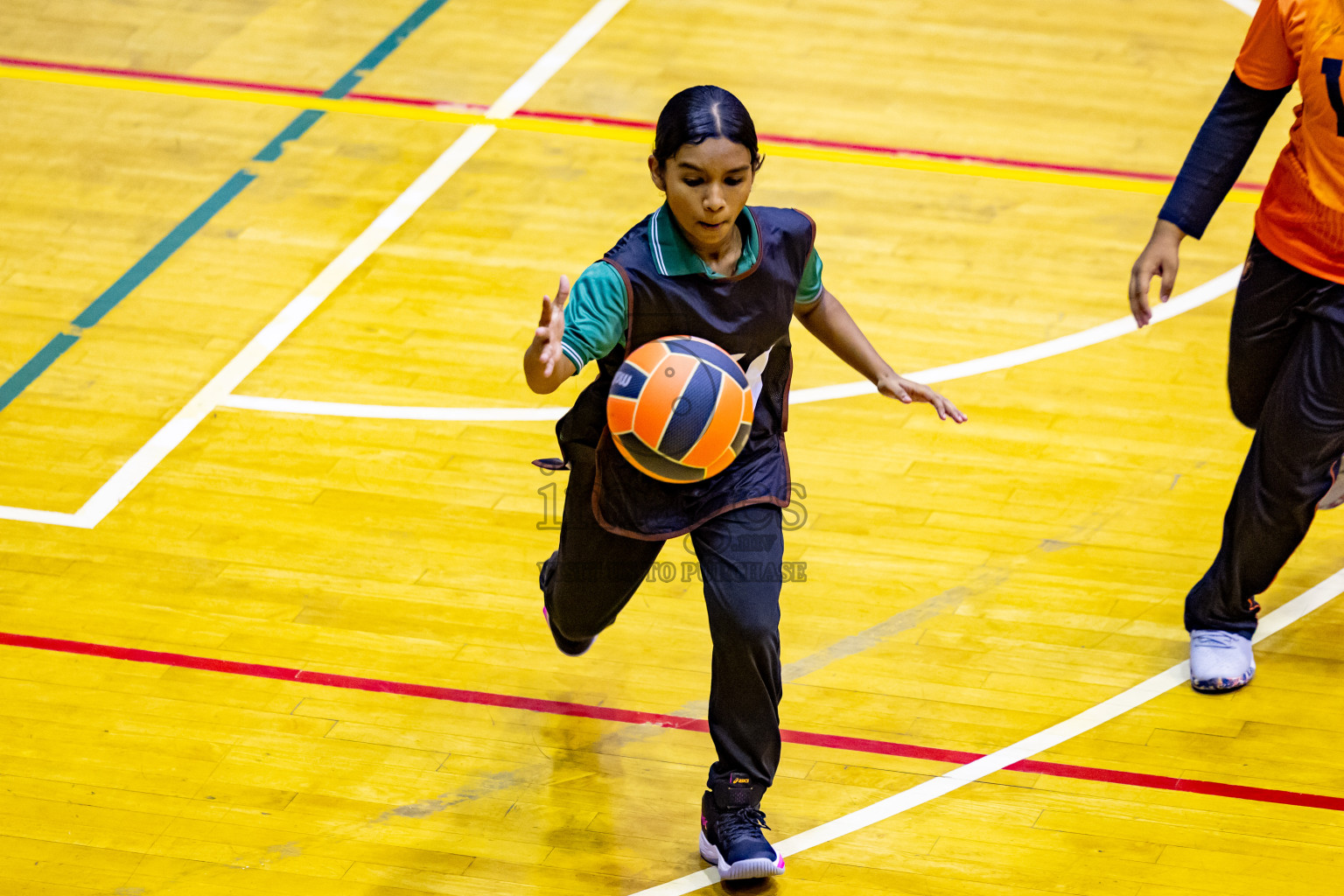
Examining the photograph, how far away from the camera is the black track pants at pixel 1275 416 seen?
4258 mm

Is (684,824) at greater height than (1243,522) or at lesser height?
lesser

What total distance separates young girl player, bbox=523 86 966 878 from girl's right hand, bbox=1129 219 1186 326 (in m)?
0.85

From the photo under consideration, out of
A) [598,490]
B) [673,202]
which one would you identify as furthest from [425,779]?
[673,202]

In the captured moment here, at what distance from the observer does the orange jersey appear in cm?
402

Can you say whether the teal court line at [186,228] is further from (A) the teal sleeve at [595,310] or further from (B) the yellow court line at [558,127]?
(A) the teal sleeve at [595,310]

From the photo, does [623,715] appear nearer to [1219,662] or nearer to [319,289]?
[1219,662]

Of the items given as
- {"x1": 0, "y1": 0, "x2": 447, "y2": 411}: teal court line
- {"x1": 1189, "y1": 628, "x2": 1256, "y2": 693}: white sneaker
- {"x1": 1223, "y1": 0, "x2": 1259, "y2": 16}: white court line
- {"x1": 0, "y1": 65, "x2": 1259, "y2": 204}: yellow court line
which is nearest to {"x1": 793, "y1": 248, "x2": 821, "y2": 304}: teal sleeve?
{"x1": 1189, "y1": 628, "x2": 1256, "y2": 693}: white sneaker

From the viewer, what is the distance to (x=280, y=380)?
6012 millimetres

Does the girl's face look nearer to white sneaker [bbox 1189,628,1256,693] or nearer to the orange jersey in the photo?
the orange jersey

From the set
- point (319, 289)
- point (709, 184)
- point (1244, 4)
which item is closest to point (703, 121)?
point (709, 184)

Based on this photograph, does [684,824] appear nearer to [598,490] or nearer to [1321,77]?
[598,490]

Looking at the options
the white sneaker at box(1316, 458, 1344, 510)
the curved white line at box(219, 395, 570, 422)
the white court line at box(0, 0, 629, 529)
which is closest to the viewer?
the white sneaker at box(1316, 458, 1344, 510)

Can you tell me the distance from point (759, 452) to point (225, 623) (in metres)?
1.95

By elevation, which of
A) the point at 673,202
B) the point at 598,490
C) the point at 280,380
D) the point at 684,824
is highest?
the point at 673,202
